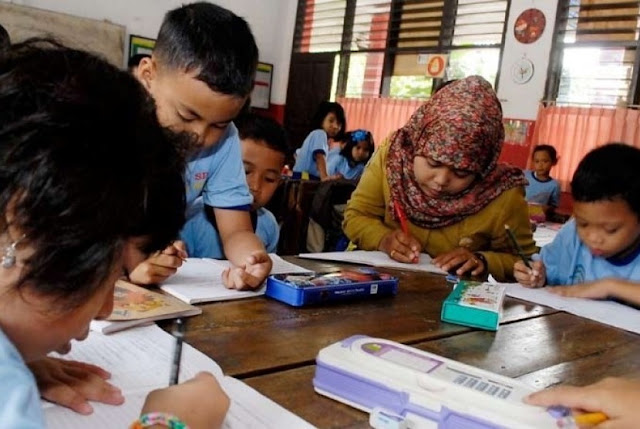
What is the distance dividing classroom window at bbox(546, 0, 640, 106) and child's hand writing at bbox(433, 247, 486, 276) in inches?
136

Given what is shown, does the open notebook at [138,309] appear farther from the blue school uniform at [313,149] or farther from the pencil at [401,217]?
the blue school uniform at [313,149]

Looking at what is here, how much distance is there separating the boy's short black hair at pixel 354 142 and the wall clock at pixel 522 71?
4.29 ft

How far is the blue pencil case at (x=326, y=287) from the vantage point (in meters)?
1.05

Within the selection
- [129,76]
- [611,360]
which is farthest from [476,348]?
[129,76]

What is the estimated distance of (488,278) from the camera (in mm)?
1612

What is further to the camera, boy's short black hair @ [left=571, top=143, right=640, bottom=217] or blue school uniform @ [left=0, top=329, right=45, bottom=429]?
boy's short black hair @ [left=571, top=143, right=640, bottom=217]

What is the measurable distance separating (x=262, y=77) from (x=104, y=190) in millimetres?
7019

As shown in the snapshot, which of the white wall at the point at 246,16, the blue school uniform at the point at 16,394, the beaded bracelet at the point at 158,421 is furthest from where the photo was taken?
the white wall at the point at 246,16

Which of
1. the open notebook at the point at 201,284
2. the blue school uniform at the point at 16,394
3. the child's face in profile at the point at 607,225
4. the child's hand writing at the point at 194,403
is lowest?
the open notebook at the point at 201,284

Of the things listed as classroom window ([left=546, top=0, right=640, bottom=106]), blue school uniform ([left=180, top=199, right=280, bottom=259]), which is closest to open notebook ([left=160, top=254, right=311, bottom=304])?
blue school uniform ([left=180, top=199, right=280, bottom=259])

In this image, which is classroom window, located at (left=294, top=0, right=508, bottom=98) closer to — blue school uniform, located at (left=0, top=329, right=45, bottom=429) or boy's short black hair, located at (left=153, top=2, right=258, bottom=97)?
boy's short black hair, located at (left=153, top=2, right=258, bottom=97)

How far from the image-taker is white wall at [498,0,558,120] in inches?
191

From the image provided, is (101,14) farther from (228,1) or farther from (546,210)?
(546,210)

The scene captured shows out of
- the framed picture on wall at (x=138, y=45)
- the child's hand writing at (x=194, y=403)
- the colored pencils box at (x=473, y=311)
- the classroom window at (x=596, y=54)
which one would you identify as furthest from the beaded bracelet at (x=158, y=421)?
the framed picture on wall at (x=138, y=45)
